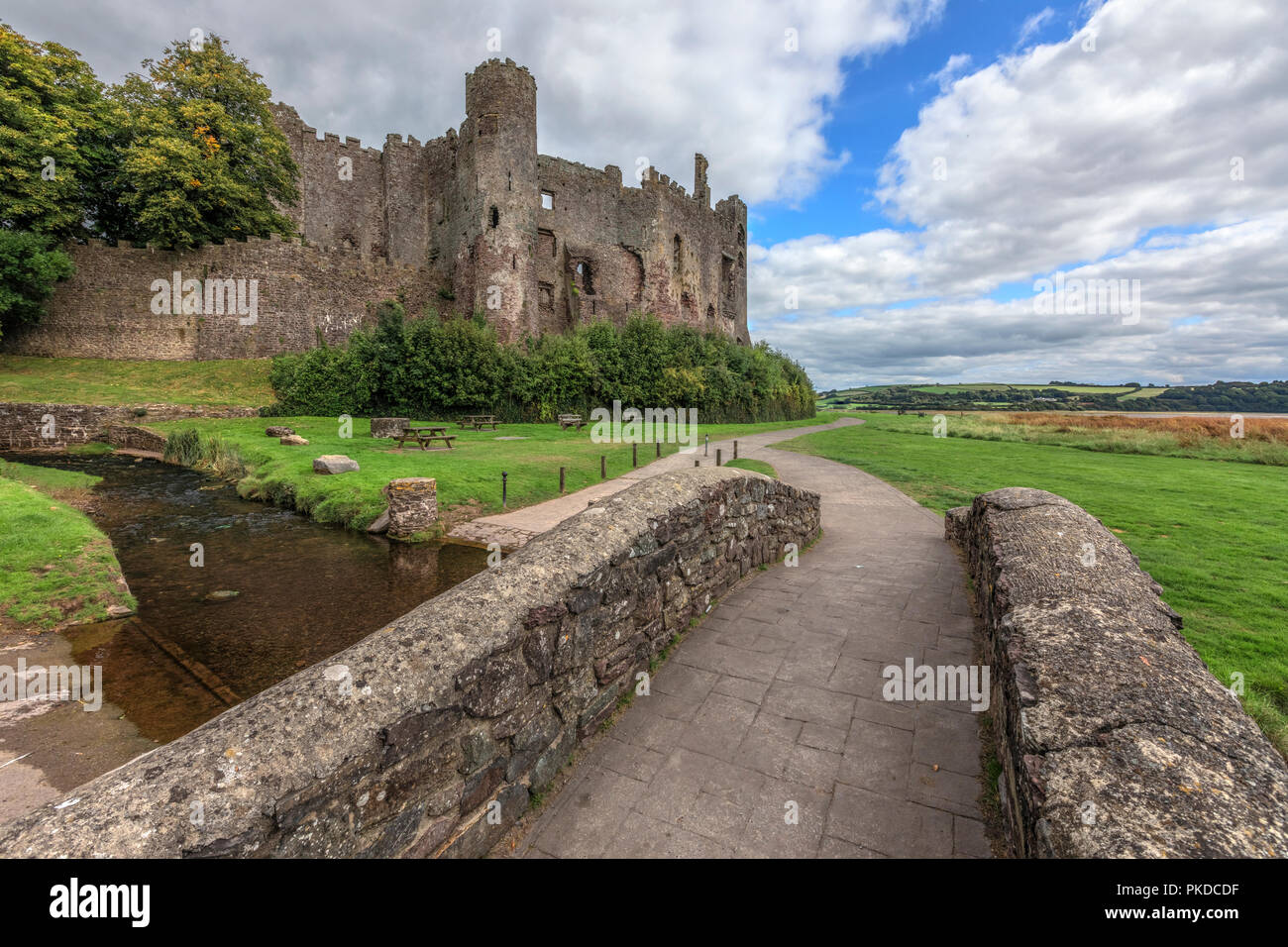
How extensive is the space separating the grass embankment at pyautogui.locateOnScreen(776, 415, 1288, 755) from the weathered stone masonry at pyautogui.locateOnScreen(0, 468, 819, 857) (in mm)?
4389

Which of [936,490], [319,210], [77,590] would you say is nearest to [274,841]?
[77,590]

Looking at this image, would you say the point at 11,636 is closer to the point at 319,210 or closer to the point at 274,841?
the point at 274,841

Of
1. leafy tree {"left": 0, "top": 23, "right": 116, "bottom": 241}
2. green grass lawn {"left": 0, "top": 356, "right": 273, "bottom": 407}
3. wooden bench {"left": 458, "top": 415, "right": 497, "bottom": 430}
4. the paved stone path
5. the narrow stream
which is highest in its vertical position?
leafy tree {"left": 0, "top": 23, "right": 116, "bottom": 241}

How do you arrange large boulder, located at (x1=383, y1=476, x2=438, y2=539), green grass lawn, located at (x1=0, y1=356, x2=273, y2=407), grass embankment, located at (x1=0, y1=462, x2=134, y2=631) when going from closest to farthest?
grass embankment, located at (x1=0, y1=462, x2=134, y2=631) < large boulder, located at (x1=383, y1=476, x2=438, y2=539) < green grass lawn, located at (x1=0, y1=356, x2=273, y2=407)

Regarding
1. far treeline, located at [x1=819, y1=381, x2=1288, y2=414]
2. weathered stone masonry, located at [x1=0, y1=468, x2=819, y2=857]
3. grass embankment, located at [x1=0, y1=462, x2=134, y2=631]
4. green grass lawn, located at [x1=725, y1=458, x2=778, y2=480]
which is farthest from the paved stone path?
far treeline, located at [x1=819, y1=381, x2=1288, y2=414]

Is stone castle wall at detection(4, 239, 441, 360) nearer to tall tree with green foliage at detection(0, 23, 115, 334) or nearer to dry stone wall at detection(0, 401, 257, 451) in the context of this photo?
tall tree with green foliage at detection(0, 23, 115, 334)

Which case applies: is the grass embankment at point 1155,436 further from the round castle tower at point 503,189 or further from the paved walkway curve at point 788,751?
the round castle tower at point 503,189

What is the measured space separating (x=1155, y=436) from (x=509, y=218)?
34610mm

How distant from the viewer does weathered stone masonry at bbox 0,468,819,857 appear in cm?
184

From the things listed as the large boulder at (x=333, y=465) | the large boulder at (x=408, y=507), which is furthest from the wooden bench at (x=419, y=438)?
the large boulder at (x=408, y=507)

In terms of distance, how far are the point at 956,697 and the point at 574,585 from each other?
3.13 m

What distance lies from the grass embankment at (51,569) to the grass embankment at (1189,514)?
37.6ft

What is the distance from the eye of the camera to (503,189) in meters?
30.2

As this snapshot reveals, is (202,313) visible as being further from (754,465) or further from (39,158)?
(754,465)
